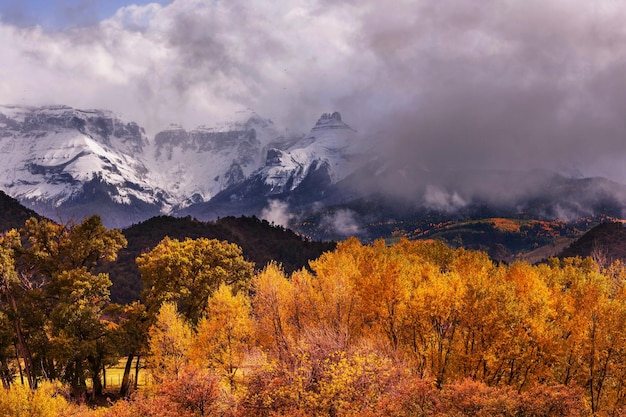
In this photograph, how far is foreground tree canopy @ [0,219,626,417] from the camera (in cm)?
4120

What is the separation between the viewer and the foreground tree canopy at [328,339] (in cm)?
4120

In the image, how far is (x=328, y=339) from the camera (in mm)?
49031

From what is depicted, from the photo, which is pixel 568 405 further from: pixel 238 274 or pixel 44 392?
pixel 238 274

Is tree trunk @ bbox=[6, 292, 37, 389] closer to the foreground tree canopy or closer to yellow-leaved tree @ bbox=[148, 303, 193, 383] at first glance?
the foreground tree canopy

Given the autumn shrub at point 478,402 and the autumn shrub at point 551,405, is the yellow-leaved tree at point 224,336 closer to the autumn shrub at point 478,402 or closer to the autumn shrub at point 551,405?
the autumn shrub at point 478,402

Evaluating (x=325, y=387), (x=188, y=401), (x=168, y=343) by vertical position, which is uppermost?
(x=168, y=343)

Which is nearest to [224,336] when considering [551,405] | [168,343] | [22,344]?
[168,343]

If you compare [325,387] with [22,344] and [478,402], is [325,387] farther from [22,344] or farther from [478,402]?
[22,344]

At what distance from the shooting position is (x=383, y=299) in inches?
2250

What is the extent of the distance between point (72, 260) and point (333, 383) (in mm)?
39807

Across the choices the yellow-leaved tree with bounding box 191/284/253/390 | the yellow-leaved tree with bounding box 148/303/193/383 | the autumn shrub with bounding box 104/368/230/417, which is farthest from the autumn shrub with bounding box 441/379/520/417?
the yellow-leaved tree with bounding box 148/303/193/383

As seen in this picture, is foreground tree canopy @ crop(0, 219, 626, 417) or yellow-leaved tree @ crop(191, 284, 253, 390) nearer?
foreground tree canopy @ crop(0, 219, 626, 417)

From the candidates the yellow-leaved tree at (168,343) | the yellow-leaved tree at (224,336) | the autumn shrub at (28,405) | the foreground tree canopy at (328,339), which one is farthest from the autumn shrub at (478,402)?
the autumn shrub at (28,405)

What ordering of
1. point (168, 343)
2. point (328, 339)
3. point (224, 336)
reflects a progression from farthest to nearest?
point (224, 336)
point (168, 343)
point (328, 339)
